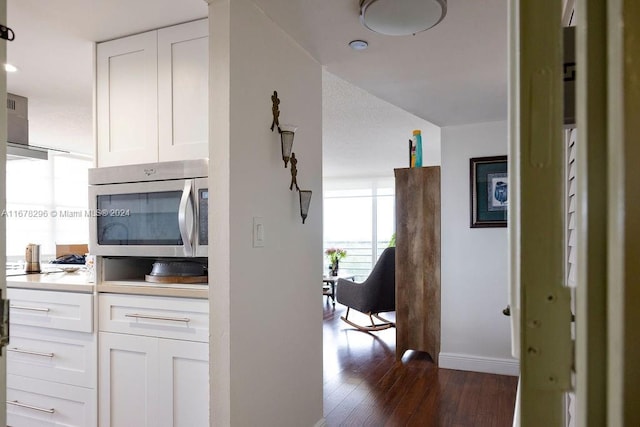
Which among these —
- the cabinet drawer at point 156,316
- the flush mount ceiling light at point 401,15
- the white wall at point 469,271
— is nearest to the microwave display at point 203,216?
the cabinet drawer at point 156,316

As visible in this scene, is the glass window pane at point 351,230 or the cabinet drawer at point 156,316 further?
the glass window pane at point 351,230

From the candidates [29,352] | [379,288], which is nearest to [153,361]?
[29,352]

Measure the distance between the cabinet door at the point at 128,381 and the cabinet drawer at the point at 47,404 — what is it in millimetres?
107

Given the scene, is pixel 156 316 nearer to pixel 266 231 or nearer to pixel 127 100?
pixel 266 231

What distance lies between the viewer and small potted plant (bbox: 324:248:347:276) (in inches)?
316

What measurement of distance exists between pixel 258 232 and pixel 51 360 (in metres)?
1.38

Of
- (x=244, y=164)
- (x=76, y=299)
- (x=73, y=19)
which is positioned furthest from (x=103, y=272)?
(x=73, y=19)

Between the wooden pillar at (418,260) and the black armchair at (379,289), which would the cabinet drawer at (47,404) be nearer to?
the wooden pillar at (418,260)

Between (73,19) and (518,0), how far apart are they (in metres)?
2.21

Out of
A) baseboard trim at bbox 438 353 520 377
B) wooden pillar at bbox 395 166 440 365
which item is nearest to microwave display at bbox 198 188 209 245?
wooden pillar at bbox 395 166 440 365

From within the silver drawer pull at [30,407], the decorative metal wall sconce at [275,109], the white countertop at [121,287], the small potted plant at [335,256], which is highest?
the decorative metal wall sconce at [275,109]

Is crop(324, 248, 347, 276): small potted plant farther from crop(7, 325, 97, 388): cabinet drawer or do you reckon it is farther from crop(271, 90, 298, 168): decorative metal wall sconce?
crop(271, 90, 298, 168): decorative metal wall sconce

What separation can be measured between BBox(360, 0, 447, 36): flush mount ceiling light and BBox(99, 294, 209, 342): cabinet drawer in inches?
53.0

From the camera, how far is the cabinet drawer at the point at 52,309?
2152mm
